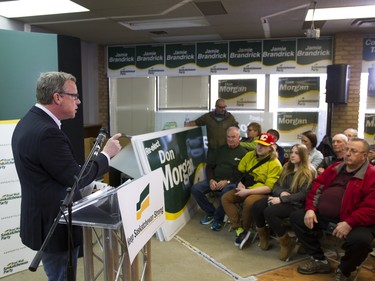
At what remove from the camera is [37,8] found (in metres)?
4.51

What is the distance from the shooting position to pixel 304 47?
5.94 meters

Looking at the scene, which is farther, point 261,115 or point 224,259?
point 261,115

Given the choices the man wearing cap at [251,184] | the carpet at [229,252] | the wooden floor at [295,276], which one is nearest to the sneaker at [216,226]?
the carpet at [229,252]

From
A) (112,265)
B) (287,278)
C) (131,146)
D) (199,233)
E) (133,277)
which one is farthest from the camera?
(199,233)

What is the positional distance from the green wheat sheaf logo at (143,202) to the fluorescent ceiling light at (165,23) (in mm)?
3442

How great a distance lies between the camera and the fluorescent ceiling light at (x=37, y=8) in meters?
4.24

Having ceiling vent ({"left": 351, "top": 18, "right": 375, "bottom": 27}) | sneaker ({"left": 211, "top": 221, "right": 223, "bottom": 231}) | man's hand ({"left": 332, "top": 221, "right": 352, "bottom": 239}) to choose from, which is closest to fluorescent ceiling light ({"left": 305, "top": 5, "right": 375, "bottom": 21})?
ceiling vent ({"left": 351, "top": 18, "right": 375, "bottom": 27})

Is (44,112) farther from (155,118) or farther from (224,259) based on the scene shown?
(155,118)

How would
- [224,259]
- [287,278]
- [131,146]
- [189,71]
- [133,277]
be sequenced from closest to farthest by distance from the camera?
[133,277]
[287,278]
[224,259]
[131,146]
[189,71]

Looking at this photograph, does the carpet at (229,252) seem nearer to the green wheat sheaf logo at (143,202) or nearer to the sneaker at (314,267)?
the sneaker at (314,267)

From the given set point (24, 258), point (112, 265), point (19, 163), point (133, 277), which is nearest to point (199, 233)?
point (24, 258)

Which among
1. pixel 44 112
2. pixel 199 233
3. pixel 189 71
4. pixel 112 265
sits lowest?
pixel 199 233

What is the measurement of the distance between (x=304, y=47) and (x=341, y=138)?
2637 millimetres

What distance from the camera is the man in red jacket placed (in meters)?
2.78
